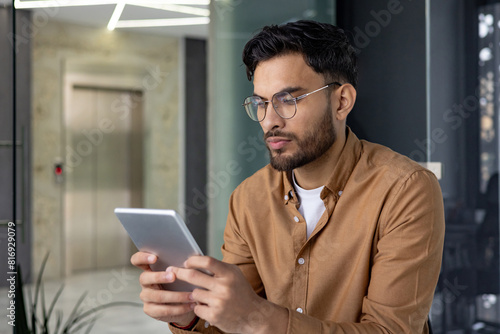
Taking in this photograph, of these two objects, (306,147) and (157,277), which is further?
(306,147)

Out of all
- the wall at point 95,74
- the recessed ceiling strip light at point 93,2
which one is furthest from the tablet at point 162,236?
the wall at point 95,74

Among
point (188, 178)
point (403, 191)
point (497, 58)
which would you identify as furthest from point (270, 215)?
point (188, 178)

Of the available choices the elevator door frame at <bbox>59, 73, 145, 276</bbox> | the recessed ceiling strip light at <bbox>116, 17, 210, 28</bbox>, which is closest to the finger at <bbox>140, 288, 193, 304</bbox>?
the elevator door frame at <bbox>59, 73, 145, 276</bbox>

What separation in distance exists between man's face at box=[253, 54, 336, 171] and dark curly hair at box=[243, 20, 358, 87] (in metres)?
0.02

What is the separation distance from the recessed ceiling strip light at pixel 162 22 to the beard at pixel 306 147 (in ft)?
15.6

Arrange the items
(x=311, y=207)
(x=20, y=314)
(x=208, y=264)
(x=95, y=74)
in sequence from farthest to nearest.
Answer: (x=95, y=74)
(x=20, y=314)
(x=311, y=207)
(x=208, y=264)

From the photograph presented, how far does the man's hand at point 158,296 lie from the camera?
105 cm

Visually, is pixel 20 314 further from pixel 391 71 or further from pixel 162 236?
pixel 391 71

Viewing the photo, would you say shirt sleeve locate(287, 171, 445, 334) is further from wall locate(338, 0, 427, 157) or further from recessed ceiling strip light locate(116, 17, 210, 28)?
recessed ceiling strip light locate(116, 17, 210, 28)

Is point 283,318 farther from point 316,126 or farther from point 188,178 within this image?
point 188,178

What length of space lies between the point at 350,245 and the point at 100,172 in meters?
5.18

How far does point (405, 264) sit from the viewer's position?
3.60ft

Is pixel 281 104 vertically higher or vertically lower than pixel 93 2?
lower

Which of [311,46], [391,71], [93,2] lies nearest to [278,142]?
[311,46]
